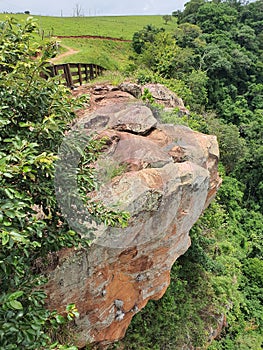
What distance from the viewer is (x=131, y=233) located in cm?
616

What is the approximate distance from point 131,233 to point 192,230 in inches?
218

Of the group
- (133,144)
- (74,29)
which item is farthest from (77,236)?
(74,29)

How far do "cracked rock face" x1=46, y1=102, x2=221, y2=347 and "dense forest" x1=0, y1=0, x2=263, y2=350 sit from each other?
2.04ft

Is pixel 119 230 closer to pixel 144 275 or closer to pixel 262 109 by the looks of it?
pixel 144 275

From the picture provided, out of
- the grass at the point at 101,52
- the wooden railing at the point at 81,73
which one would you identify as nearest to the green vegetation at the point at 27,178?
the wooden railing at the point at 81,73

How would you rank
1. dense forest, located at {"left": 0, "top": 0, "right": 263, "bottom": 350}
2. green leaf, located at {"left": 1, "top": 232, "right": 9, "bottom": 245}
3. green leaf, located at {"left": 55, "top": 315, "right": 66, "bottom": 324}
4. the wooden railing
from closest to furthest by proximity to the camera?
green leaf, located at {"left": 1, "top": 232, "right": 9, "bottom": 245}
dense forest, located at {"left": 0, "top": 0, "right": 263, "bottom": 350}
green leaf, located at {"left": 55, "top": 315, "right": 66, "bottom": 324}
the wooden railing

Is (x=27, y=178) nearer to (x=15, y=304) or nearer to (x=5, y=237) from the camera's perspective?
(x=5, y=237)

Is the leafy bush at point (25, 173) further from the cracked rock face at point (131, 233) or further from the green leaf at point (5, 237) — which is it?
the cracked rock face at point (131, 233)

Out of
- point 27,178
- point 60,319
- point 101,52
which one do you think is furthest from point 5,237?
point 101,52

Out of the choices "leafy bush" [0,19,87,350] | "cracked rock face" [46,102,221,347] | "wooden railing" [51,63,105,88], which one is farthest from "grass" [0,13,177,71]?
"leafy bush" [0,19,87,350]

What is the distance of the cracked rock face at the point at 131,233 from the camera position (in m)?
5.86

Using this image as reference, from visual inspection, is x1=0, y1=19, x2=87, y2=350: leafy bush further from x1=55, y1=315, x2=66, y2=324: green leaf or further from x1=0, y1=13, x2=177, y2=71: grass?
x1=0, y1=13, x2=177, y2=71: grass

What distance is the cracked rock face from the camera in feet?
19.2

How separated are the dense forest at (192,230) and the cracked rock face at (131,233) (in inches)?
24.5
